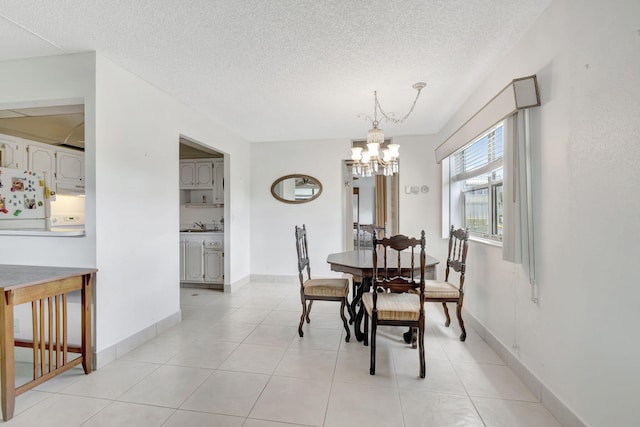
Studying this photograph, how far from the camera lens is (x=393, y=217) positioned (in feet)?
15.5

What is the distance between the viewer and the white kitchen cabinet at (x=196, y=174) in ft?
15.7

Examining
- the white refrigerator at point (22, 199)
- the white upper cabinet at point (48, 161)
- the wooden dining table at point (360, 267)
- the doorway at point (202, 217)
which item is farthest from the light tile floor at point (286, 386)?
the white upper cabinet at point (48, 161)

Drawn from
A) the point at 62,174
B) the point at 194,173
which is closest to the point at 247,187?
the point at 194,173

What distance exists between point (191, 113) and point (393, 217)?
10.8 ft

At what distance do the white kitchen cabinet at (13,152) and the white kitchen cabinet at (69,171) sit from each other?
0.45 m

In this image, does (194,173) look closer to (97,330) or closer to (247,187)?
(247,187)

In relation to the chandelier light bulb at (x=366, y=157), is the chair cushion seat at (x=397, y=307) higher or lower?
lower

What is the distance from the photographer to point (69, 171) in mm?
3816

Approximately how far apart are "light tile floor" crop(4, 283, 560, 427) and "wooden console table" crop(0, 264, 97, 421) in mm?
110

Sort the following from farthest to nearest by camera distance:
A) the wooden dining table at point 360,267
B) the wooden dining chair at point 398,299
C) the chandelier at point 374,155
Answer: the chandelier at point 374,155 < the wooden dining table at point 360,267 < the wooden dining chair at point 398,299

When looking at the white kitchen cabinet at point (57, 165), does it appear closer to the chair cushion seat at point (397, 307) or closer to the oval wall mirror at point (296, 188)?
the oval wall mirror at point (296, 188)

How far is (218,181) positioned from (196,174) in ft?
1.35

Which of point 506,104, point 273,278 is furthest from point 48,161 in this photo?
point 506,104

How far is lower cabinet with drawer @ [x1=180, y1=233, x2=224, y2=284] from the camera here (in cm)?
445
